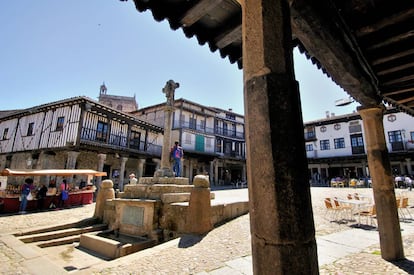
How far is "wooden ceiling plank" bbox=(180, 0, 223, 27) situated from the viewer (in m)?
2.11

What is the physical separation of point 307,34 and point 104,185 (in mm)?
8361

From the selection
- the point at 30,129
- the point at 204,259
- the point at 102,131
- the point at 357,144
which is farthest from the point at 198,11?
the point at 357,144

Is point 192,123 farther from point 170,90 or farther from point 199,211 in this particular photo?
point 199,211

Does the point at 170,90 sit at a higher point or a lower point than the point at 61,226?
higher

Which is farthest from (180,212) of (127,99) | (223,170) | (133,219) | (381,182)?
(127,99)

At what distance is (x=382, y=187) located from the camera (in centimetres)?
348

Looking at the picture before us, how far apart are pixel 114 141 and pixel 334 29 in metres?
17.1

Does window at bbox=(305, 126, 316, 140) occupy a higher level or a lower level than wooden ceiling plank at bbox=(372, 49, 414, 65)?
higher

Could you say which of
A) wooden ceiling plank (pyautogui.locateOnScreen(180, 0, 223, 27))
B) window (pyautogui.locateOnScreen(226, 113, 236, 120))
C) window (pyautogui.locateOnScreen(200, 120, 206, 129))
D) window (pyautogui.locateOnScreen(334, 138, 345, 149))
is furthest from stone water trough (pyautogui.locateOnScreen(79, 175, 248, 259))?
window (pyautogui.locateOnScreen(226, 113, 236, 120))

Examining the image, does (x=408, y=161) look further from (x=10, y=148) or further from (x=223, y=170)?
(x=10, y=148)

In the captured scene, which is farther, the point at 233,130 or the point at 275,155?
the point at 233,130

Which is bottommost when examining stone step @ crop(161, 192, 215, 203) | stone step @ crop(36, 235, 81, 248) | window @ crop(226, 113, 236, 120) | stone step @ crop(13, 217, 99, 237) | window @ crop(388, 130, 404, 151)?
stone step @ crop(36, 235, 81, 248)

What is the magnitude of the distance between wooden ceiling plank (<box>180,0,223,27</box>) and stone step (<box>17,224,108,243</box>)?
716 cm

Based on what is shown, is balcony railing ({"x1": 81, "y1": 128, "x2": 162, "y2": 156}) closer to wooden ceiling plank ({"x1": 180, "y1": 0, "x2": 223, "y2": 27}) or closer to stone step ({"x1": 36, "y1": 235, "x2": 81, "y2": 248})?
stone step ({"x1": 36, "y1": 235, "x2": 81, "y2": 248})
